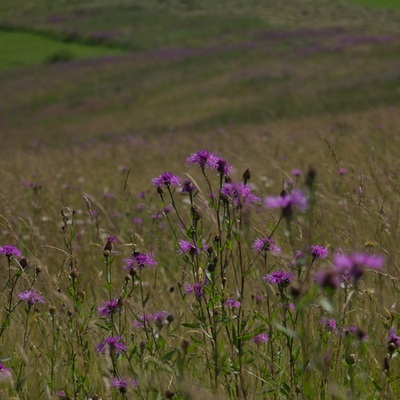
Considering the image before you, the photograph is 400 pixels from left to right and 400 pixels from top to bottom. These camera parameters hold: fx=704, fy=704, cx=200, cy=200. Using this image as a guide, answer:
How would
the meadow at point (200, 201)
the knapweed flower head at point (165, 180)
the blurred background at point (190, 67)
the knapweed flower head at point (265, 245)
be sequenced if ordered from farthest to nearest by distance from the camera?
the blurred background at point (190, 67), the knapweed flower head at point (165, 180), the knapweed flower head at point (265, 245), the meadow at point (200, 201)

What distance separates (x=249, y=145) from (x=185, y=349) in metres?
8.69

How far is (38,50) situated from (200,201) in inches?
1534

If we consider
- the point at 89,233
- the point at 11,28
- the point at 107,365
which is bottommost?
the point at 11,28

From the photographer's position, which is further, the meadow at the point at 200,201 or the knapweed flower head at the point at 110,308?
the knapweed flower head at the point at 110,308

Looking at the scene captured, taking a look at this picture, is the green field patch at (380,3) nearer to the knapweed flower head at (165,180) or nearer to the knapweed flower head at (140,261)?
the knapweed flower head at (165,180)

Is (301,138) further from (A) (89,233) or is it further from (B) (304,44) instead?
(B) (304,44)

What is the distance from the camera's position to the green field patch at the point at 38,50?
1490 inches

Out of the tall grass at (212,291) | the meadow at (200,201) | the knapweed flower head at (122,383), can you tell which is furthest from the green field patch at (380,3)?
the knapweed flower head at (122,383)

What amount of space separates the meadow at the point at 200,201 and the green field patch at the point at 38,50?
20cm

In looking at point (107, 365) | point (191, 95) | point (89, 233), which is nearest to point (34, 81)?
point (191, 95)

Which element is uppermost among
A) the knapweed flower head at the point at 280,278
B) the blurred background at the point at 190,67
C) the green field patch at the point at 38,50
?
the knapweed flower head at the point at 280,278

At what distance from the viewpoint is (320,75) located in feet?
66.6

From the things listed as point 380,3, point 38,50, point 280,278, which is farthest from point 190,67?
point 280,278

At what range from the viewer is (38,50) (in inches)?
1577
